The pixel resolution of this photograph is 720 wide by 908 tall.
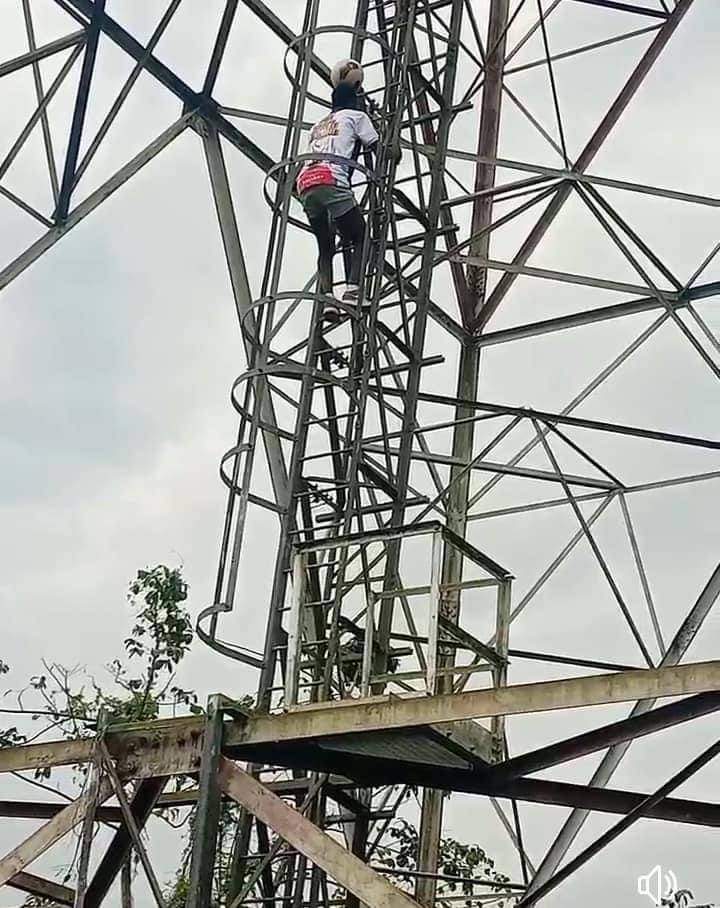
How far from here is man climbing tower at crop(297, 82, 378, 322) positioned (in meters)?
11.4

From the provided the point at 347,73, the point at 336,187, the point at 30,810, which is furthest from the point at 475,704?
the point at 347,73

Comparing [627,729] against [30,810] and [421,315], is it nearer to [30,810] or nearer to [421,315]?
[30,810]

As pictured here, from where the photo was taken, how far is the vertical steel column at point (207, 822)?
865 cm

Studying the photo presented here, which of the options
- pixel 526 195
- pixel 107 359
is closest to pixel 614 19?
pixel 526 195

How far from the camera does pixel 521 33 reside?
1756cm

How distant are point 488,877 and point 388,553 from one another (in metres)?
8.94

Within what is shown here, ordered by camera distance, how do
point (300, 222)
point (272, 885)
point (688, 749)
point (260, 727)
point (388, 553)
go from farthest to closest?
point (688, 749) < point (300, 222) < point (388, 553) < point (272, 885) < point (260, 727)

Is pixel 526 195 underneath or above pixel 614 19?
underneath

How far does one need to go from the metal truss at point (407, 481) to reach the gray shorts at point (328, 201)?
0.84 feet

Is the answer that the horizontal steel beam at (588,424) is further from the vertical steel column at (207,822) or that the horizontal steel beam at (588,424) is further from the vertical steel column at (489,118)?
the vertical steel column at (207,822)

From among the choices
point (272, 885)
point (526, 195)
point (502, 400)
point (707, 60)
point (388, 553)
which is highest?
point (707, 60)

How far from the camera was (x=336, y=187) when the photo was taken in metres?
11.4

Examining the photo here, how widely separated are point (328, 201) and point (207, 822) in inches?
195

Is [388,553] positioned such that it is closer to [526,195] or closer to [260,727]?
[260,727]
